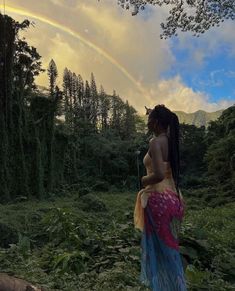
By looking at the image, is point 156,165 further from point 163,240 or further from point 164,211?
point 163,240

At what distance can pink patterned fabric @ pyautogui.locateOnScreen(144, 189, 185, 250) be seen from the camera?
13.6 ft

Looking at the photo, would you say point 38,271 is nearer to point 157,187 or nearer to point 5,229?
point 157,187

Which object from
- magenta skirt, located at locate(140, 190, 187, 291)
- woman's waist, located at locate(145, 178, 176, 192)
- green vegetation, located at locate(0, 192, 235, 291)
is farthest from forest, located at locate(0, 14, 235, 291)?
woman's waist, located at locate(145, 178, 176, 192)

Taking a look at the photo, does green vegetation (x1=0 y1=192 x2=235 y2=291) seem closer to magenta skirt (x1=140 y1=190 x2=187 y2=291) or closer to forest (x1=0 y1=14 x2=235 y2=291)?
forest (x1=0 y1=14 x2=235 y2=291)

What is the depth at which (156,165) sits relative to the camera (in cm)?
398

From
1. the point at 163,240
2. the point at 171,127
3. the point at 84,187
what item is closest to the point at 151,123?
the point at 171,127

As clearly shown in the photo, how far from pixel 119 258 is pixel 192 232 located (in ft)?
5.62

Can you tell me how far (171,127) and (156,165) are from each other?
1.44ft

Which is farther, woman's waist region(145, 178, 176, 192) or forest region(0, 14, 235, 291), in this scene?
forest region(0, 14, 235, 291)

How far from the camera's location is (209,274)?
5652 mm

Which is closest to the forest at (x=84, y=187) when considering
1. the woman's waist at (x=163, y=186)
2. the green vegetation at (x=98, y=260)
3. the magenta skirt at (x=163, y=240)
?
the green vegetation at (x=98, y=260)

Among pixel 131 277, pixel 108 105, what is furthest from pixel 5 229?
pixel 108 105

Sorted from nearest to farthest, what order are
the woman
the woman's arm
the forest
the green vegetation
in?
1. the woman's arm
2. the woman
3. the green vegetation
4. the forest

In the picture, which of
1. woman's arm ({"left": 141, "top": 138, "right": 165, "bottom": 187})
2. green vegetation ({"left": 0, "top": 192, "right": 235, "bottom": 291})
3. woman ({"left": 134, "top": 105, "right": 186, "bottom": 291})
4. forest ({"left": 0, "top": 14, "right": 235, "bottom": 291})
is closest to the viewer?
woman's arm ({"left": 141, "top": 138, "right": 165, "bottom": 187})
